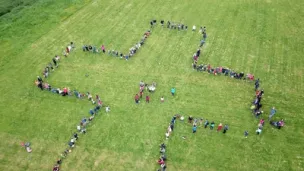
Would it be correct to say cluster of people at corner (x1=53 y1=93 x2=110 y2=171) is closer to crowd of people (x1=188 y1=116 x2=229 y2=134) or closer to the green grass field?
the green grass field

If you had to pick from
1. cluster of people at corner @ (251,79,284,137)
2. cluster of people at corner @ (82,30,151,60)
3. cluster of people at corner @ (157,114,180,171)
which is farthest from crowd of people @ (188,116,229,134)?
cluster of people at corner @ (82,30,151,60)

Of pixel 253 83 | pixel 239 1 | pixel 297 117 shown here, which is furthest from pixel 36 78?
pixel 239 1

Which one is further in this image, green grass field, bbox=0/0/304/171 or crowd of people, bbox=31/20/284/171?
crowd of people, bbox=31/20/284/171

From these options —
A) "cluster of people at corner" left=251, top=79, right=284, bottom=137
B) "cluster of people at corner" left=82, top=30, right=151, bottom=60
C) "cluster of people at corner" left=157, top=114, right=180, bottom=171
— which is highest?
"cluster of people at corner" left=82, top=30, right=151, bottom=60

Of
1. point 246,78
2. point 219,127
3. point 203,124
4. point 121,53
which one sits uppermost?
point 121,53

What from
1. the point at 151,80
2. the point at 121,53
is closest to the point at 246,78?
the point at 151,80

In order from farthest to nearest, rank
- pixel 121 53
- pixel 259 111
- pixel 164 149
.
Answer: pixel 121 53 < pixel 259 111 < pixel 164 149

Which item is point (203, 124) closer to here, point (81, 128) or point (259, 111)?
point (259, 111)

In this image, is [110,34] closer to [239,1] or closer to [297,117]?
[239,1]

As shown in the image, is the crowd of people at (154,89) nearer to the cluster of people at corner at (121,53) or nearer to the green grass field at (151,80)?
the cluster of people at corner at (121,53)

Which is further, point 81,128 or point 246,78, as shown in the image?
point 246,78
